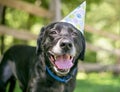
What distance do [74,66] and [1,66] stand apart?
5.07 feet

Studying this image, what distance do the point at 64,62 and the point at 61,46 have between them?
220 millimetres

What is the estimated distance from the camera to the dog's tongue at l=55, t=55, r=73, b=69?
17.6 feet

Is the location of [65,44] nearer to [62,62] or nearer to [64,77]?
[62,62]

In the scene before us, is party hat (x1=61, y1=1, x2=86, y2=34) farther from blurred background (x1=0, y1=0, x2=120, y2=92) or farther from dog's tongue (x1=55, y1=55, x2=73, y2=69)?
blurred background (x1=0, y1=0, x2=120, y2=92)

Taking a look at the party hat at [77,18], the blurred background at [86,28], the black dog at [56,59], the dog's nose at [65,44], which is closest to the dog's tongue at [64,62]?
the black dog at [56,59]

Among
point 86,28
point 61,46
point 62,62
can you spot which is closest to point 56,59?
point 62,62

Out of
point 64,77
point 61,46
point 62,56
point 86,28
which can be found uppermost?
point 61,46

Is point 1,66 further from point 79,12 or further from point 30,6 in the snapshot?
point 30,6

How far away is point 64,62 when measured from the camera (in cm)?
537

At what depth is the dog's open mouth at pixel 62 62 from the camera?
17.6ft

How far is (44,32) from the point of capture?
563cm

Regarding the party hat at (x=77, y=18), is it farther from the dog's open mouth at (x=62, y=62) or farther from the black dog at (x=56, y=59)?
the dog's open mouth at (x=62, y=62)

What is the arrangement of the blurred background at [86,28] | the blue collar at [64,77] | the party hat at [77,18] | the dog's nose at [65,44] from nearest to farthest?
the dog's nose at [65,44] < the blue collar at [64,77] < the party hat at [77,18] < the blurred background at [86,28]

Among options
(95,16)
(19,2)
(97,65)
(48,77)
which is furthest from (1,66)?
(95,16)
